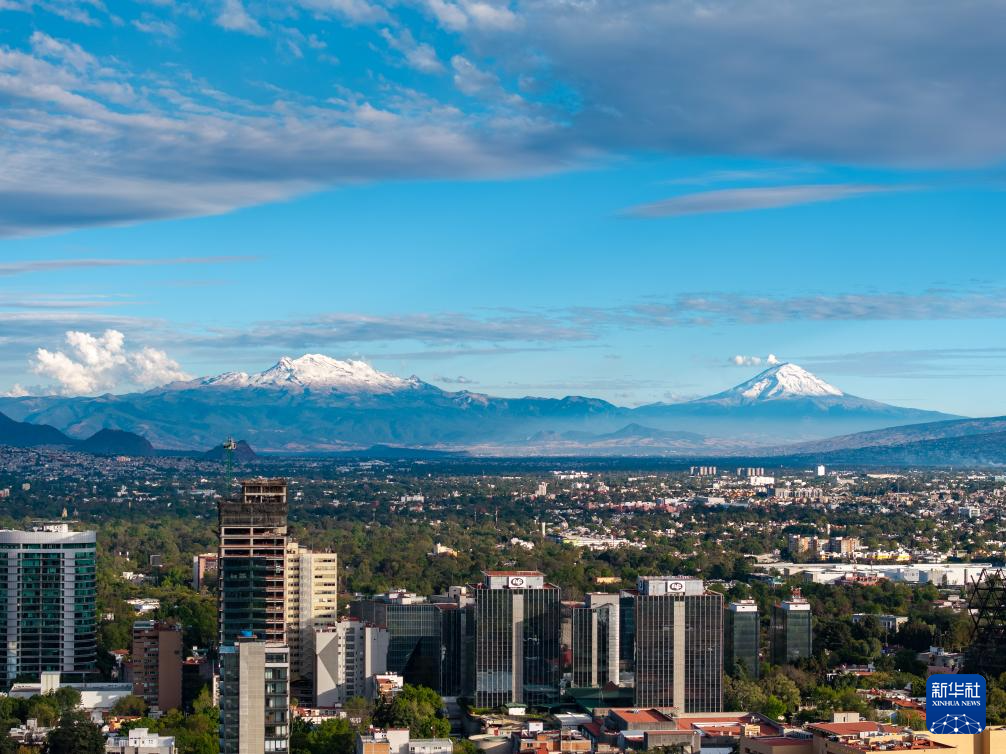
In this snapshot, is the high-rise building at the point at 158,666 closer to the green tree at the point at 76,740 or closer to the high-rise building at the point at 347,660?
the high-rise building at the point at 347,660

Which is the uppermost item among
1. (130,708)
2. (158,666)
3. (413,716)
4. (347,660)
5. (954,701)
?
(954,701)

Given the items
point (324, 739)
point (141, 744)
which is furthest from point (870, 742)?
point (141, 744)

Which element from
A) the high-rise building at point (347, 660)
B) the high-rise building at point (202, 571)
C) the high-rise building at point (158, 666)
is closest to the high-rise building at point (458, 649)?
the high-rise building at point (347, 660)

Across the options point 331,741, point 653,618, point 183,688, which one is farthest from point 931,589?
point 331,741

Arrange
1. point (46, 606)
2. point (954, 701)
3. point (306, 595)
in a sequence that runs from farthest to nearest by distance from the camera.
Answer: point (46, 606)
point (306, 595)
point (954, 701)

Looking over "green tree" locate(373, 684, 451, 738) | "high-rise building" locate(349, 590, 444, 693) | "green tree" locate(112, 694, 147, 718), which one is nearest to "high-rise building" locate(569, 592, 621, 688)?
"high-rise building" locate(349, 590, 444, 693)

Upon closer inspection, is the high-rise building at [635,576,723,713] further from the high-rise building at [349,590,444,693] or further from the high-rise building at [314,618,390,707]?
the high-rise building at [314,618,390,707]

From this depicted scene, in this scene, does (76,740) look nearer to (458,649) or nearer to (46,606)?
(458,649)
